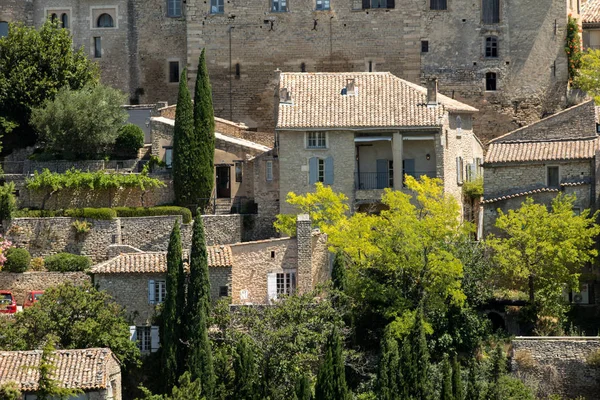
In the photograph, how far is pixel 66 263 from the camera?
216 ft

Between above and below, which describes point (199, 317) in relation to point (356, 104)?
below

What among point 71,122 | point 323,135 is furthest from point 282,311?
point 71,122

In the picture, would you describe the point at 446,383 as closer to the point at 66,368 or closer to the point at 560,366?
the point at 560,366

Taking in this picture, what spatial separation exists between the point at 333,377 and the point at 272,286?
21.7ft

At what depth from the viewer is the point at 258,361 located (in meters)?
58.4

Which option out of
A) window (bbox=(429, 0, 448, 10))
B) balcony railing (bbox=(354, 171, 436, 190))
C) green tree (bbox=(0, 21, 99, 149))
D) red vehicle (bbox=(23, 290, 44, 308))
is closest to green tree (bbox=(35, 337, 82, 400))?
red vehicle (bbox=(23, 290, 44, 308))

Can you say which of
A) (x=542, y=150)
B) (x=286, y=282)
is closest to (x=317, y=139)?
(x=286, y=282)

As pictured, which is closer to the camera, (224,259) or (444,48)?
(224,259)

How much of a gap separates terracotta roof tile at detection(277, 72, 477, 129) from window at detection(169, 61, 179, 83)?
35.9ft

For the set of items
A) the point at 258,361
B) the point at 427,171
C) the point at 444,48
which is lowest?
the point at 258,361

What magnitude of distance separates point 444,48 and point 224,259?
2116 centimetres

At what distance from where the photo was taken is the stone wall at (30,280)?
6462 cm

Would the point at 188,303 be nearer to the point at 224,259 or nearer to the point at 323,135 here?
the point at 224,259

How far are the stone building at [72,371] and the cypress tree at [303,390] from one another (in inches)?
236
